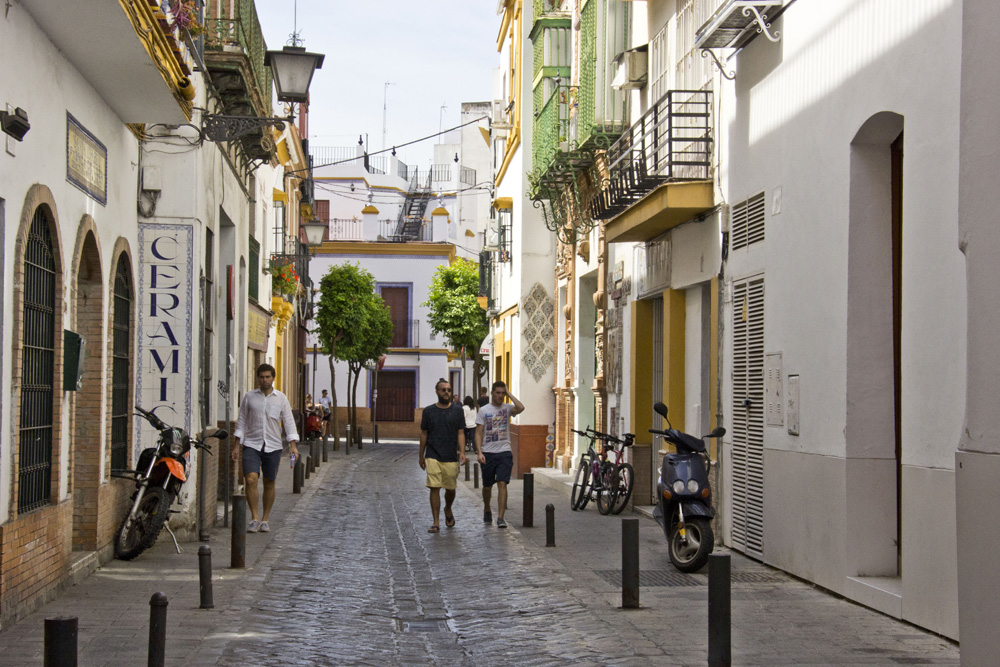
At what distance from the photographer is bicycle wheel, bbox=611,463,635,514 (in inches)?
658

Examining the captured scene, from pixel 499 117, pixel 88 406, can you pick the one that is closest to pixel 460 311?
pixel 499 117

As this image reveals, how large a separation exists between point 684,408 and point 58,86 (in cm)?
886

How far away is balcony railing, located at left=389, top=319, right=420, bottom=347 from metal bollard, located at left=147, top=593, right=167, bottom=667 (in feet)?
160

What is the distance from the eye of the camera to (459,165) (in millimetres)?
63750

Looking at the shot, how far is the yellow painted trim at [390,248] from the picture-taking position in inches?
2149

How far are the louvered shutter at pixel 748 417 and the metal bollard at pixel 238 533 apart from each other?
461 cm

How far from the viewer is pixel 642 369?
1789cm

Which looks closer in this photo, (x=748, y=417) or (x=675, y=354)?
(x=748, y=417)

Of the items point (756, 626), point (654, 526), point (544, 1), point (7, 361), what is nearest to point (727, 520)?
point (654, 526)

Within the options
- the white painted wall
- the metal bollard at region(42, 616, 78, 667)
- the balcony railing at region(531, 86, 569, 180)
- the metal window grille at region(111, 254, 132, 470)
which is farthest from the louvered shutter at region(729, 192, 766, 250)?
the metal bollard at region(42, 616, 78, 667)

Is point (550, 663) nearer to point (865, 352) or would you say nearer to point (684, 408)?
point (865, 352)

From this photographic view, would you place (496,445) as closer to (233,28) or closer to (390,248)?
(233,28)

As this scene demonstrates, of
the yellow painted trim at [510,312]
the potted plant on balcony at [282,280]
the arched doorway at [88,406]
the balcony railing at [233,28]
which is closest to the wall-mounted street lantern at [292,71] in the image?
the balcony railing at [233,28]

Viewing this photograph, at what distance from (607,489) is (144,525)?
23.3 ft
